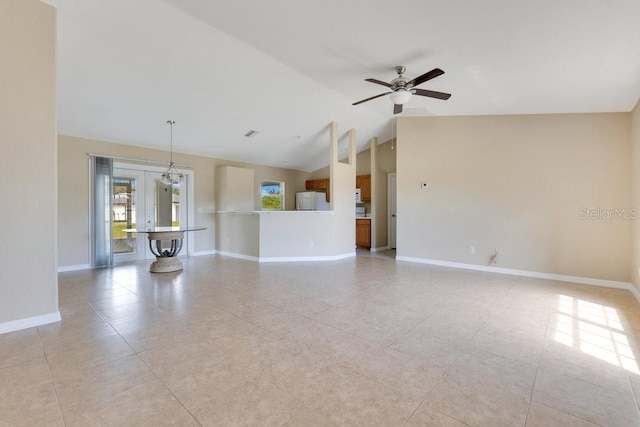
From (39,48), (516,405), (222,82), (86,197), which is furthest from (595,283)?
(86,197)

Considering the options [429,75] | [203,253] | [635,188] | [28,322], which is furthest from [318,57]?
[203,253]

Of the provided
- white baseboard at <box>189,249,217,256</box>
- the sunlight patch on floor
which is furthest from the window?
the sunlight patch on floor

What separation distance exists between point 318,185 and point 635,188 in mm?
6678

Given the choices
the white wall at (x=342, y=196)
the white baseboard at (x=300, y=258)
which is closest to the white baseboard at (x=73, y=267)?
the white baseboard at (x=300, y=258)

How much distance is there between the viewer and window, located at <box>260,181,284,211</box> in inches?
331

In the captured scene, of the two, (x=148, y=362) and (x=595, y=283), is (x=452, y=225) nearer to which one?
(x=595, y=283)

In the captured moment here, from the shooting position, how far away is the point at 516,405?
1.62 metres

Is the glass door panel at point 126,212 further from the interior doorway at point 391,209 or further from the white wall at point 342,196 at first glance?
the interior doorway at point 391,209

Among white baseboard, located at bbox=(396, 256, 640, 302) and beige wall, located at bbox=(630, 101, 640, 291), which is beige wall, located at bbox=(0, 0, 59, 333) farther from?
beige wall, located at bbox=(630, 101, 640, 291)

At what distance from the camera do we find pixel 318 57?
3.61 metres

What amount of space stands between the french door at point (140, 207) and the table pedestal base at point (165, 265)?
1.37 metres

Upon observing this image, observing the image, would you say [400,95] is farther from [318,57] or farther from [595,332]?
[595,332]

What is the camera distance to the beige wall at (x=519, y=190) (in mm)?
4160

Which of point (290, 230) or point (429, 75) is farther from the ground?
point (429, 75)
